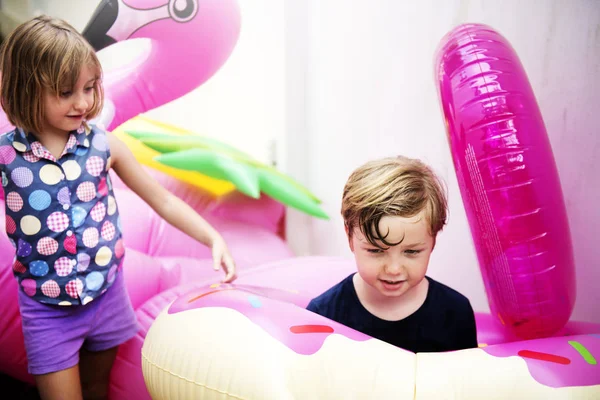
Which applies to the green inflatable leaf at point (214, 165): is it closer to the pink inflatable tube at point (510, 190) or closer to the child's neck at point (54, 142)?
the child's neck at point (54, 142)

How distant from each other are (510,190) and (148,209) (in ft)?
3.46

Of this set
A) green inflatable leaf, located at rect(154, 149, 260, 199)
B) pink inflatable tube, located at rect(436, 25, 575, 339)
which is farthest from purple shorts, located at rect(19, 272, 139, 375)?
pink inflatable tube, located at rect(436, 25, 575, 339)

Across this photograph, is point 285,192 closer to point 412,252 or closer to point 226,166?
point 226,166

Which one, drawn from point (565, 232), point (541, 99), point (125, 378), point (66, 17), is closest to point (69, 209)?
point (125, 378)

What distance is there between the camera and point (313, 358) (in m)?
0.82

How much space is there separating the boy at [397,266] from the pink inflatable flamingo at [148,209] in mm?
510

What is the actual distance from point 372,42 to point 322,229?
2.06 ft

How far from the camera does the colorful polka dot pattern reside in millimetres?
981

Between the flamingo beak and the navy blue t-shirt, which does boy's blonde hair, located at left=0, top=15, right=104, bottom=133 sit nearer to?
the flamingo beak

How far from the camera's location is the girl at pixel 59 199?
943 millimetres

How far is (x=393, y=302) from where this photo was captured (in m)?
0.97

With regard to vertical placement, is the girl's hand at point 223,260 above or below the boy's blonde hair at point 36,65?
below

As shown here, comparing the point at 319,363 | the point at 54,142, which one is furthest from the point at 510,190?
the point at 54,142

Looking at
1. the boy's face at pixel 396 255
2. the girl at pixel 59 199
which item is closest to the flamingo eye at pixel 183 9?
the girl at pixel 59 199
